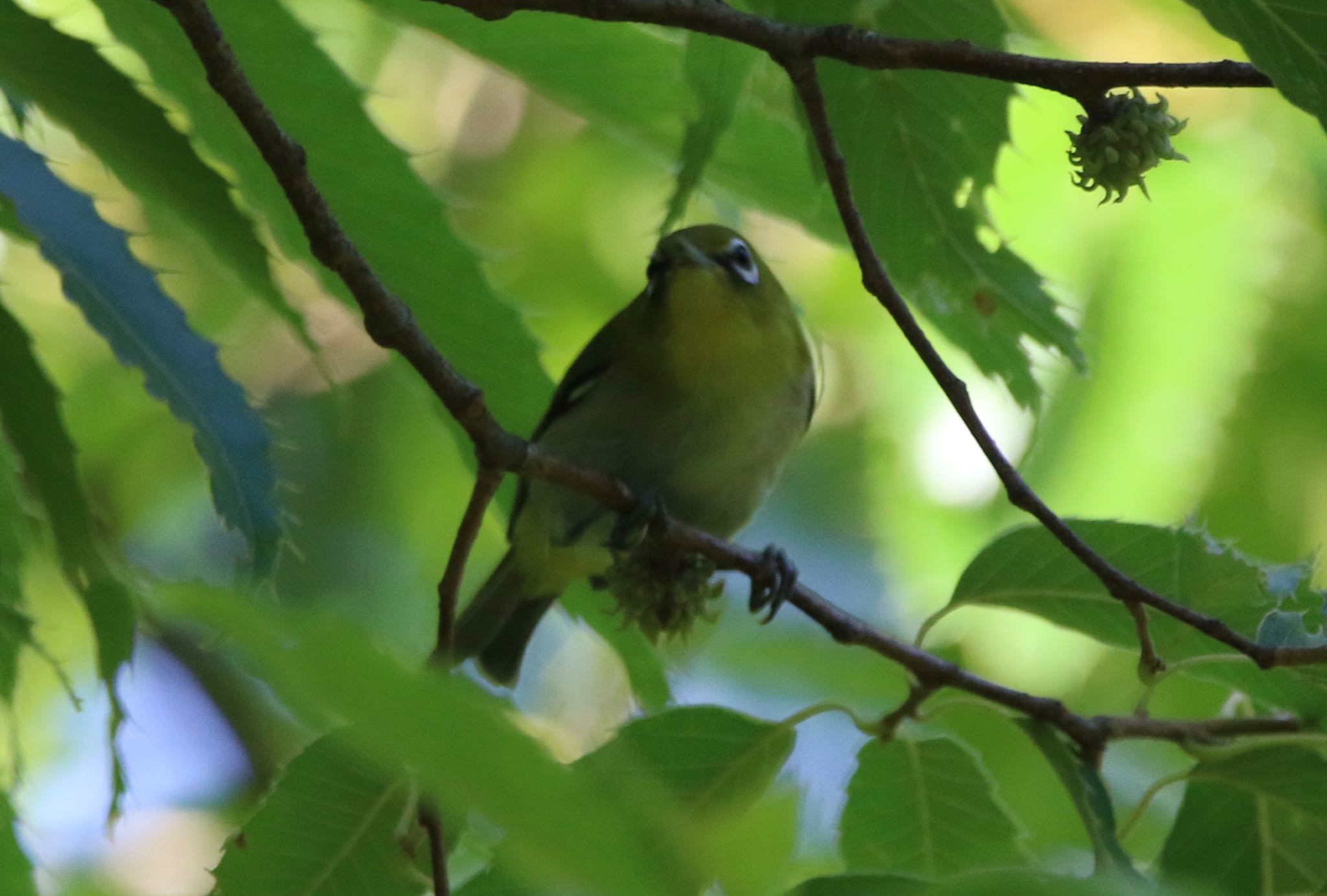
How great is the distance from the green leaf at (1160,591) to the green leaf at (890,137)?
0.83 ft

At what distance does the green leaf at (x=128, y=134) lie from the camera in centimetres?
196

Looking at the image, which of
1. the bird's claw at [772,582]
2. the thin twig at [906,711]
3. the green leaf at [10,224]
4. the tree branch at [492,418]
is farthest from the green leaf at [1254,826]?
the green leaf at [10,224]

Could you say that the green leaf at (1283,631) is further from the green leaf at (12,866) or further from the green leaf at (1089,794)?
the green leaf at (12,866)

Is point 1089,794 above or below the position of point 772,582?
above

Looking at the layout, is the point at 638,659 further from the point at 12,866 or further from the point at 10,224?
the point at 10,224

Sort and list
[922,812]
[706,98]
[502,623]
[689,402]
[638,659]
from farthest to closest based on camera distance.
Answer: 1. [502,623]
2. [689,402]
3. [638,659]
4. [922,812]
5. [706,98]

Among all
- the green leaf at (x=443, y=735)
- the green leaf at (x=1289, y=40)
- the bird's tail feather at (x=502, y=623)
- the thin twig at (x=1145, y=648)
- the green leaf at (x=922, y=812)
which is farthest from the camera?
the bird's tail feather at (x=502, y=623)

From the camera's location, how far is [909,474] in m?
4.25

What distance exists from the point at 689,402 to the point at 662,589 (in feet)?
2.92

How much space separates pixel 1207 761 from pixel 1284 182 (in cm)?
297

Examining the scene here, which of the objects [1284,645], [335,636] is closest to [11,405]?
[335,636]

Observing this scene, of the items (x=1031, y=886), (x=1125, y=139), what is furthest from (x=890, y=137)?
(x=1031, y=886)

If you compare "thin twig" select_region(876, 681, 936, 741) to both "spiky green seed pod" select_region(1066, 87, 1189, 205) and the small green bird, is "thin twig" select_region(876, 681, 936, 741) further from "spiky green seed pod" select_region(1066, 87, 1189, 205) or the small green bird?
the small green bird

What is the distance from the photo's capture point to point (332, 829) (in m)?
2.11
